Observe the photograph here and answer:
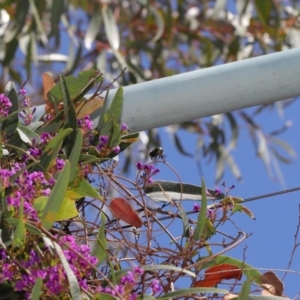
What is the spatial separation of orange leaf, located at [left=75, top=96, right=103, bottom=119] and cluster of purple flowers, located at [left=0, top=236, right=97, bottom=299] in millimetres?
177

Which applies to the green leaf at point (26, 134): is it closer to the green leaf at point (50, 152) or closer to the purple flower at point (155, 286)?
the green leaf at point (50, 152)

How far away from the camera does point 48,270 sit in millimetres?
477

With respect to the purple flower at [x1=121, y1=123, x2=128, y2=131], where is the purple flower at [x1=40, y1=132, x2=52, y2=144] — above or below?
above

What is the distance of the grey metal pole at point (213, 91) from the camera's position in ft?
2.20

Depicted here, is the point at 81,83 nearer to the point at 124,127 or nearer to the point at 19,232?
the point at 124,127

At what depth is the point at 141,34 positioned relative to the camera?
9.41 feet

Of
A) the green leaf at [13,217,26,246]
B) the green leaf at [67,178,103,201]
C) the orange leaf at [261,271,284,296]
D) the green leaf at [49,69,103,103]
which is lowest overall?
the orange leaf at [261,271,284,296]

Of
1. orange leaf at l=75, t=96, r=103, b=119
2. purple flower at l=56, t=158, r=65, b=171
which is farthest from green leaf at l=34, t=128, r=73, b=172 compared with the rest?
orange leaf at l=75, t=96, r=103, b=119

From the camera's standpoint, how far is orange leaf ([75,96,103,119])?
65cm

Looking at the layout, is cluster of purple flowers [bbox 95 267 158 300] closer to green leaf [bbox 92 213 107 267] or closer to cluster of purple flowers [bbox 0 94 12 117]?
green leaf [bbox 92 213 107 267]

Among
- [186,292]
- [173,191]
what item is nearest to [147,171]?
[173,191]

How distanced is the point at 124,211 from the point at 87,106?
122 millimetres

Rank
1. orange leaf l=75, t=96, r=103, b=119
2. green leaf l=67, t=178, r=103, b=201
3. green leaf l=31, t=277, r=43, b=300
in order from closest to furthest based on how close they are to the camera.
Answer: green leaf l=31, t=277, r=43, b=300
green leaf l=67, t=178, r=103, b=201
orange leaf l=75, t=96, r=103, b=119

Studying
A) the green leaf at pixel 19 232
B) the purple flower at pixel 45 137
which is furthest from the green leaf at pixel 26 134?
the green leaf at pixel 19 232
